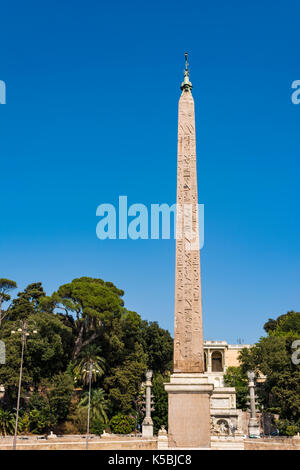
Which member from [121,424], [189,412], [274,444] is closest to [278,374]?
[274,444]

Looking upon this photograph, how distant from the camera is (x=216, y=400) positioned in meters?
39.9

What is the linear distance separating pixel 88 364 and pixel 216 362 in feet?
127

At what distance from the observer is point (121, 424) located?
32.9 meters

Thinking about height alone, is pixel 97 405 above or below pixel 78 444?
above

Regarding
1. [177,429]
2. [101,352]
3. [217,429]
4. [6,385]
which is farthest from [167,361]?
[177,429]

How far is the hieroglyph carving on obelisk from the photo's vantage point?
14.4m

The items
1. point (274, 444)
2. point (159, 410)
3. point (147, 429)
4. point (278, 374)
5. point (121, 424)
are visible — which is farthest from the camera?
point (278, 374)

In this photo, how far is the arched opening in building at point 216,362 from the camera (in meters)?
68.4

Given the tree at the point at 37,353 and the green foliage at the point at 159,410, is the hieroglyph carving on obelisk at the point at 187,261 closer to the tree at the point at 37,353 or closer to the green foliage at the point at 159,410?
the tree at the point at 37,353

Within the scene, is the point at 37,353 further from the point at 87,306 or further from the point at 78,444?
the point at 78,444

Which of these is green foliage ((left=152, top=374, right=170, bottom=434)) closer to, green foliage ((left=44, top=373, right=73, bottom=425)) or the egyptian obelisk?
green foliage ((left=44, top=373, right=73, bottom=425))

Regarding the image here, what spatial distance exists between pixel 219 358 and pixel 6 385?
144 feet
